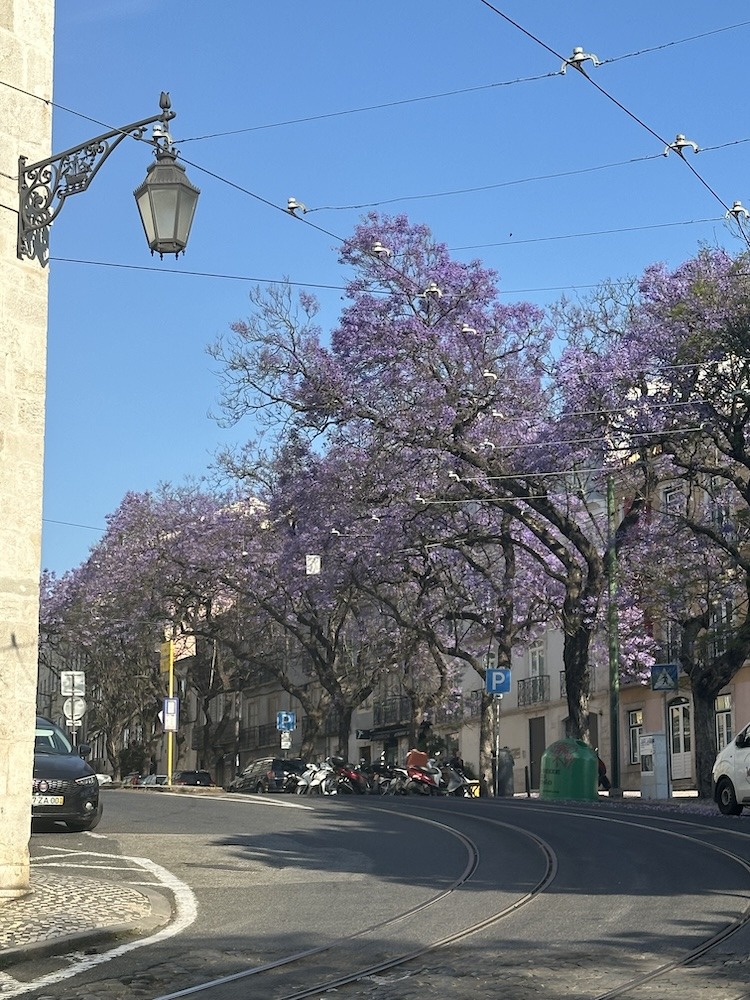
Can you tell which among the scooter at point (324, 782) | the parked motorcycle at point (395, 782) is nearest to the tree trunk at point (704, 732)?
the parked motorcycle at point (395, 782)

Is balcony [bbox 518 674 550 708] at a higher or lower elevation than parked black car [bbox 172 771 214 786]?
higher

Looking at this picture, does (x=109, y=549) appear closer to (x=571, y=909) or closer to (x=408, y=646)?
(x=408, y=646)

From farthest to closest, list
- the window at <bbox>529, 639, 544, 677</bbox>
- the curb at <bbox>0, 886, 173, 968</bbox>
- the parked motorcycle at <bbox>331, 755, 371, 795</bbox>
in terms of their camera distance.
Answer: the window at <bbox>529, 639, 544, 677</bbox> < the parked motorcycle at <bbox>331, 755, 371, 795</bbox> < the curb at <bbox>0, 886, 173, 968</bbox>

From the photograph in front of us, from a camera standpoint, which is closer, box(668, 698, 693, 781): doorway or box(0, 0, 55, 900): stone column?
box(0, 0, 55, 900): stone column

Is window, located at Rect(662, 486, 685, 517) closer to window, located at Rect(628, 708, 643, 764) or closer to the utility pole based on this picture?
the utility pole

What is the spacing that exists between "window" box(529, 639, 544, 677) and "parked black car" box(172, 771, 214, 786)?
47.2 feet

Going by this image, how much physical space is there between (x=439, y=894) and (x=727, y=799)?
11454 mm

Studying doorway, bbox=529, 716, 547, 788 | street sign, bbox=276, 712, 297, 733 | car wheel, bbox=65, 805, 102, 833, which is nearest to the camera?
car wheel, bbox=65, 805, 102, 833

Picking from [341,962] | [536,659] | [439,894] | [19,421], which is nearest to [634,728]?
[536,659]

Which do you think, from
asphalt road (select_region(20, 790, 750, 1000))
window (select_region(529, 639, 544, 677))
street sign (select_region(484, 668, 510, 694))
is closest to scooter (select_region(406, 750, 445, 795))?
street sign (select_region(484, 668, 510, 694))

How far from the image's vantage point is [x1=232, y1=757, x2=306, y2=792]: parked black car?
47.3m

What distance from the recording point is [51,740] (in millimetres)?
22266

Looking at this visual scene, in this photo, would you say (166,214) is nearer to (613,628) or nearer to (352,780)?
(613,628)

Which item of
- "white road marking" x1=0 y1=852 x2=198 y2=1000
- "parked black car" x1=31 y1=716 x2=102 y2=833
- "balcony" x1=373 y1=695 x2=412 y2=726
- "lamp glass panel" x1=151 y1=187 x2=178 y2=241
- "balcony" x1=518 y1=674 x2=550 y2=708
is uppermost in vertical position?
"lamp glass panel" x1=151 y1=187 x2=178 y2=241
